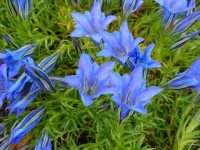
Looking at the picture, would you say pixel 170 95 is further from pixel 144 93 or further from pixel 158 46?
pixel 144 93

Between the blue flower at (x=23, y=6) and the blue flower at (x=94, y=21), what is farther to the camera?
the blue flower at (x=23, y=6)

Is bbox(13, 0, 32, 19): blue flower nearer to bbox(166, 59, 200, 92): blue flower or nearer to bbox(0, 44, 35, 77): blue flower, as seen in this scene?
bbox(0, 44, 35, 77): blue flower

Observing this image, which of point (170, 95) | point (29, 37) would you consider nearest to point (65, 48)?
point (29, 37)

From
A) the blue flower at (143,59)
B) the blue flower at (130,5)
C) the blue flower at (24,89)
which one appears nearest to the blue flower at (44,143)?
the blue flower at (24,89)

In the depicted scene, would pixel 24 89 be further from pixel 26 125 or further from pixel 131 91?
pixel 131 91

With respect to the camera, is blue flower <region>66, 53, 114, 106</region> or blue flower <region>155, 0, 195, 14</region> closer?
Result: blue flower <region>66, 53, 114, 106</region>

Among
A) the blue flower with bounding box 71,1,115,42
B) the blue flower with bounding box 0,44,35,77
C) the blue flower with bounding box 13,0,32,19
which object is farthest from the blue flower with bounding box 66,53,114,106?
the blue flower with bounding box 13,0,32,19

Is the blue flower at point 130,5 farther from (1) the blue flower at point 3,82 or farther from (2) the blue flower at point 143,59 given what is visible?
(1) the blue flower at point 3,82
